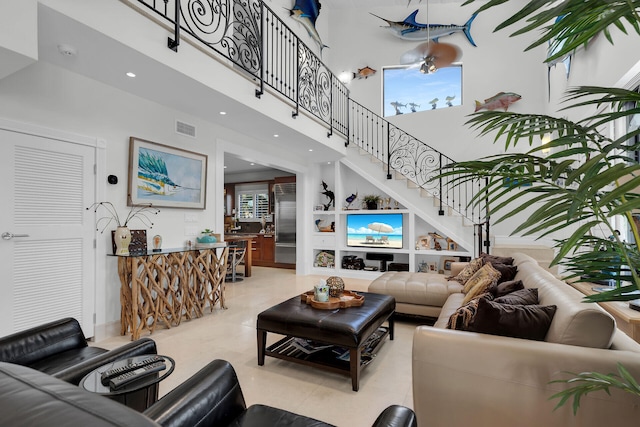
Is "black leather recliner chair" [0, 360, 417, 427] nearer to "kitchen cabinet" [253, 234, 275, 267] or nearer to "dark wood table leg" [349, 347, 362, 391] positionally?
"dark wood table leg" [349, 347, 362, 391]

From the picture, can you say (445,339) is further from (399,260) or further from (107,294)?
(399,260)

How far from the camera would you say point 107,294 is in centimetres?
341

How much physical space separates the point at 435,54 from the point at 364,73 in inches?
64.9

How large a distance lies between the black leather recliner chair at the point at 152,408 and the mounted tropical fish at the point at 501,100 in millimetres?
7046

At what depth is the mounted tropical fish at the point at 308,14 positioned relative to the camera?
21.9ft

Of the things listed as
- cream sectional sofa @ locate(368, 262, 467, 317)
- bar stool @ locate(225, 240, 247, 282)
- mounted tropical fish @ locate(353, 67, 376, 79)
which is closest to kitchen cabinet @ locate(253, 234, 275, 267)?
bar stool @ locate(225, 240, 247, 282)

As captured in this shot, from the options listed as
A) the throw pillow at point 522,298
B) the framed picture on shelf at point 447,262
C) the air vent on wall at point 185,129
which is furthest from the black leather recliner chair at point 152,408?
the framed picture on shelf at point 447,262

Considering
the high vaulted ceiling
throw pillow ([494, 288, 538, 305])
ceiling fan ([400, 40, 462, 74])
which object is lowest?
throw pillow ([494, 288, 538, 305])

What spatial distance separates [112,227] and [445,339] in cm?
349

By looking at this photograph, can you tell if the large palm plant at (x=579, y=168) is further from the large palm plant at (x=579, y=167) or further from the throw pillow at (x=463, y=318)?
the throw pillow at (x=463, y=318)

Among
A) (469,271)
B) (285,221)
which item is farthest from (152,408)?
(285,221)

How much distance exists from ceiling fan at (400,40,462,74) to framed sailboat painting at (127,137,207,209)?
217 inches

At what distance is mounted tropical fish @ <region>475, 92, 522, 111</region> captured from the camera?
646 centimetres

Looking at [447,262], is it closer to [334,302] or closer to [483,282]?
[483,282]
